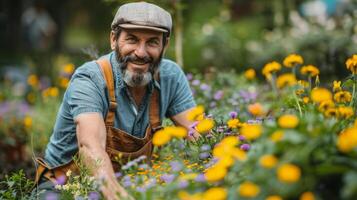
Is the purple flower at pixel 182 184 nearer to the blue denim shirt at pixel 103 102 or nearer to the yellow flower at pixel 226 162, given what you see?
the yellow flower at pixel 226 162

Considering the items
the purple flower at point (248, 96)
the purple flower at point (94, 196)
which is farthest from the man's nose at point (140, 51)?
the purple flower at point (248, 96)

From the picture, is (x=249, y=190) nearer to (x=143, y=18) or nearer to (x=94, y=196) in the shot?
(x=94, y=196)

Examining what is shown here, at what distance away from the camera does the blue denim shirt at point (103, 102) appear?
10.3ft

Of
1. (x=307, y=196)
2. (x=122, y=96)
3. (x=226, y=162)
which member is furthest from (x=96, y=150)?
(x=307, y=196)

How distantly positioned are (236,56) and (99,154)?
7102mm

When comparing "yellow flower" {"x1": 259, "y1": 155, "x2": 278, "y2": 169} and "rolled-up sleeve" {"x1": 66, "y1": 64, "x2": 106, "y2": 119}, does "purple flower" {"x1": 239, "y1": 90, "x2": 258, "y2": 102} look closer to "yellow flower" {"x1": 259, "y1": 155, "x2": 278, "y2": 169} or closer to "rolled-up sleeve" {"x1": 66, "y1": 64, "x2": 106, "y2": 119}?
"rolled-up sleeve" {"x1": 66, "y1": 64, "x2": 106, "y2": 119}

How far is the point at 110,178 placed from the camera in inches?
105

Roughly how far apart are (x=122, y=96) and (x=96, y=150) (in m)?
0.58

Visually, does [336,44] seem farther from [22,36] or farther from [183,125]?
[22,36]

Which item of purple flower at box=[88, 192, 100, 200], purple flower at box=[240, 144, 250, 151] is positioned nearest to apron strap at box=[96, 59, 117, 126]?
purple flower at box=[88, 192, 100, 200]

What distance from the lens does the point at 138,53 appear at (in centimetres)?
321

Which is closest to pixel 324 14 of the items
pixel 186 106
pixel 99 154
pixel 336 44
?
pixel 336 44

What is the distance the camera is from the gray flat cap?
125 inches

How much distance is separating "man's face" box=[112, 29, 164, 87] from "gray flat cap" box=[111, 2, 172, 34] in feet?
0.14
